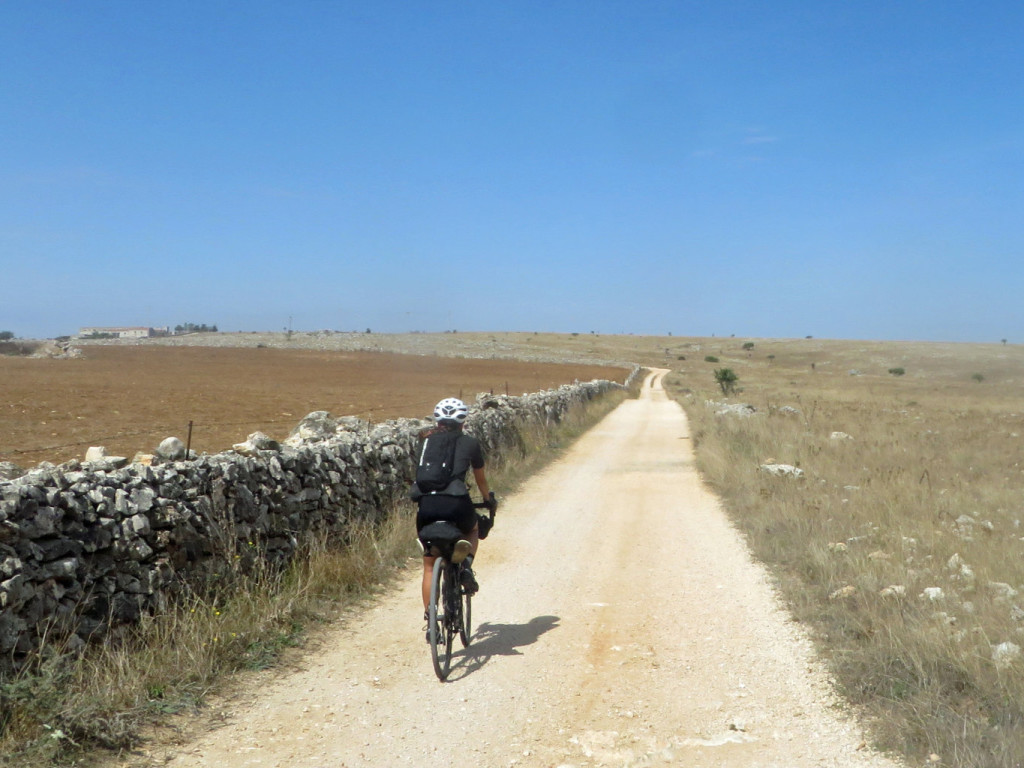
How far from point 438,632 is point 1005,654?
12.4ft

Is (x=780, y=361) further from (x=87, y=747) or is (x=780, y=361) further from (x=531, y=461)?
(x=87, y=747)

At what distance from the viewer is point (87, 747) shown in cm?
468

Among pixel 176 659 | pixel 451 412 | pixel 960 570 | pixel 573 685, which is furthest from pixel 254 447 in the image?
pixel 960 570

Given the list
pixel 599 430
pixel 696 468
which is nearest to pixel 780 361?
pixel 599 430

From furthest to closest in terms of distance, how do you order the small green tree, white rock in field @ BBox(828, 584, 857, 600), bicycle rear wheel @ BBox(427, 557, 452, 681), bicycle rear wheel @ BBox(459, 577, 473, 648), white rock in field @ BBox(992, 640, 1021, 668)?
the small green tree → white rock in field @ BBox(828, 584, 857, 600) → bicycle rear wheel @ BBox(459, 577, 473, 648) → bicycle rear wheel @ BBox(427, 557, 452, 681) → white rock in field @ BBox(992, 640, 1021, 668)

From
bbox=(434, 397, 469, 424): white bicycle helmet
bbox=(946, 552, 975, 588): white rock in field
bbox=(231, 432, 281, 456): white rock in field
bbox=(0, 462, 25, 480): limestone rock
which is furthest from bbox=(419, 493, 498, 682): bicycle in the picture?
bbox=(946, 552, 975, 588): white rock in field

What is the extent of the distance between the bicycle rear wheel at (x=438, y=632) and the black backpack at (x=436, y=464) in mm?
553

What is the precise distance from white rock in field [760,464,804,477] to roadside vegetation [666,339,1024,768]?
93mm

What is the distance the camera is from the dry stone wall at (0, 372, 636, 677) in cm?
516

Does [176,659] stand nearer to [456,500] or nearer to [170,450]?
[456,500]

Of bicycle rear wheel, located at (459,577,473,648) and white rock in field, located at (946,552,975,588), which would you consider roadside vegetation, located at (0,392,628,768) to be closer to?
bicycle rear wheel, located at (459,577,473,648)

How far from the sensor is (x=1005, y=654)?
18.1 ft

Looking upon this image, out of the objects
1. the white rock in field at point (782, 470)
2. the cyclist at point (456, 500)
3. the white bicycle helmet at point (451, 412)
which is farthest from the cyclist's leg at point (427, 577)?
the white rock in field at point (782, 470)

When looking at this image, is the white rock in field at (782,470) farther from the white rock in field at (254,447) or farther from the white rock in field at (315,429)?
the white rock in field at (254,447)
